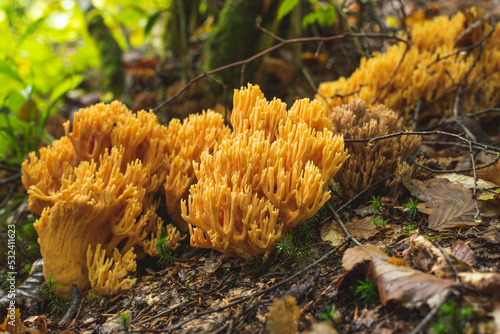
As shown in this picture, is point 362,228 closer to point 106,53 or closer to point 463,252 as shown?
point 463,252

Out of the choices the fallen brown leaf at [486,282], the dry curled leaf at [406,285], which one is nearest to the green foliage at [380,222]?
the dry curled leaf at [406,285]

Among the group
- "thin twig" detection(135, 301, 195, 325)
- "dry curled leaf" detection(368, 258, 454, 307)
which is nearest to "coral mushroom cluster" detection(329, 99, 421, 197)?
"dry curled leaf" detection(368, 258, 454, 307)

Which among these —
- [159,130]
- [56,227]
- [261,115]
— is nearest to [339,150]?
[261,115]

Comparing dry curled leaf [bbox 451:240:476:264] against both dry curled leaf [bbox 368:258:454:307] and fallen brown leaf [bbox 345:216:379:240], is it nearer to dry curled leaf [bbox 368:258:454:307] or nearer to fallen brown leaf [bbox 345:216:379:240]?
dry curled leaf [bbox 368:258:454:307]

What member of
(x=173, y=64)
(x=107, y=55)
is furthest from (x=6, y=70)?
(x=173, y=64)

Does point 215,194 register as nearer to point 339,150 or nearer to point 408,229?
point 339,150
